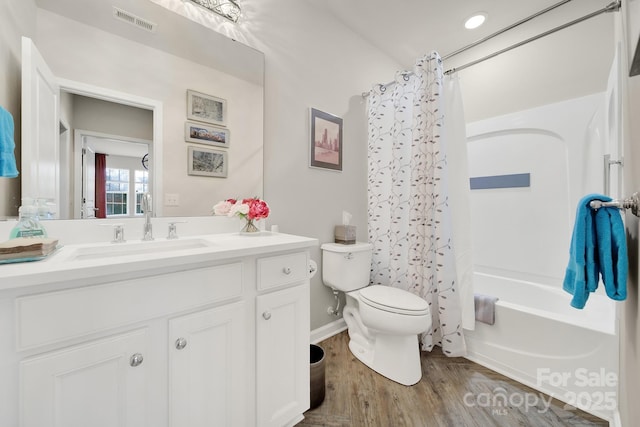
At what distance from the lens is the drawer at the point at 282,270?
1.04 metres

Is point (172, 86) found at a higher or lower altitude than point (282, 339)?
higher

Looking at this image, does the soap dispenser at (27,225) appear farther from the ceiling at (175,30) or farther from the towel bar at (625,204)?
the towel bar at (625,204)

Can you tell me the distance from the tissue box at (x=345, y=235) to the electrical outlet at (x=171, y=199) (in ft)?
3.77

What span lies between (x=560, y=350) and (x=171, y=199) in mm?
2252

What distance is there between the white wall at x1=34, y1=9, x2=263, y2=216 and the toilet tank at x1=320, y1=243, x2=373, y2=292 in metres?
0.72

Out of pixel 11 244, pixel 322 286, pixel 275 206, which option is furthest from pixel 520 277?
pixel 11 244

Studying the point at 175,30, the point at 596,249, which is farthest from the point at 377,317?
the point at 175,30

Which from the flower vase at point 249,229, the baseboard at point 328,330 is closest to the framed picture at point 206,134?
the flower vase at point 249,229

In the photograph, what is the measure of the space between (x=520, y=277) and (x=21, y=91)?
3283mm

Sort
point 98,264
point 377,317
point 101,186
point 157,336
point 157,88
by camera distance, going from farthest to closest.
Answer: point 377,317 < point 157,88 < point 101,186 < point 157,336 < point 98,264

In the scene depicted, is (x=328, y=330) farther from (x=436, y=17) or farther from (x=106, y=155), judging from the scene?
(x=436, y=17)

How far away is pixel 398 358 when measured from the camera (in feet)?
5.05

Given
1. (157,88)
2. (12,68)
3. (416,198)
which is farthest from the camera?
(416,198)

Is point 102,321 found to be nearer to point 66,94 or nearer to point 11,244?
point 11,244
